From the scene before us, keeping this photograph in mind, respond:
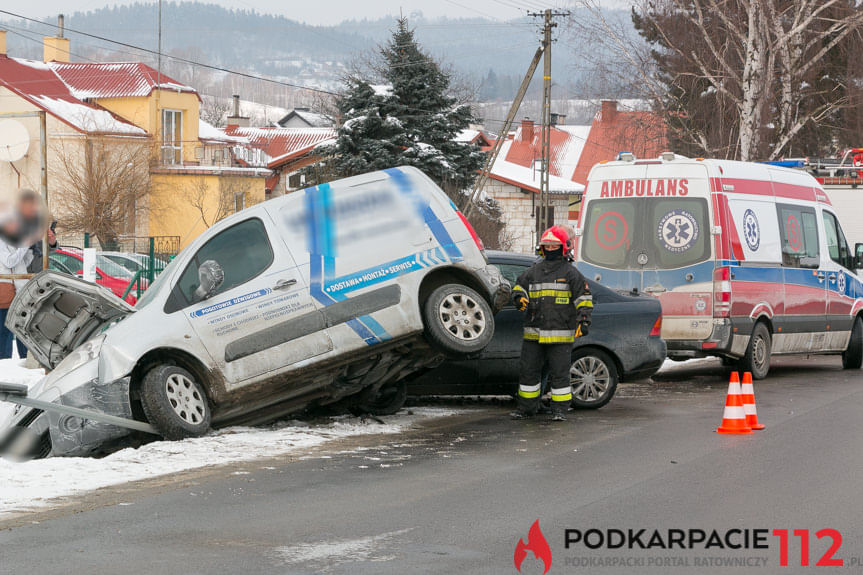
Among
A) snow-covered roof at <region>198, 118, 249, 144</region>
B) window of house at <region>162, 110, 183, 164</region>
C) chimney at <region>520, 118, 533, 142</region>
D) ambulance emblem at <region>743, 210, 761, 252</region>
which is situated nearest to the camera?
ambulance emblem at <region>743, 210, 761, 252</region>

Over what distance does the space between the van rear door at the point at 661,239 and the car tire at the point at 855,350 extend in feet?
13.5

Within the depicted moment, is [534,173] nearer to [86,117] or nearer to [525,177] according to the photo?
[525,177]

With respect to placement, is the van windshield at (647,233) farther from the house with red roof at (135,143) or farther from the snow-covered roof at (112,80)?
the snow-covered roof at (112,80)

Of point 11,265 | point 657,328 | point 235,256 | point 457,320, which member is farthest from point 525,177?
point 235,256

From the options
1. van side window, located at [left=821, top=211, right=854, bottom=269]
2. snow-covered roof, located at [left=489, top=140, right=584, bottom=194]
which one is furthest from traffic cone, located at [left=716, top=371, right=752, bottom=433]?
snow-covered roof, located at [left=489, top=140, right=584, bottom=194]

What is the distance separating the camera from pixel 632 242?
47.1ft

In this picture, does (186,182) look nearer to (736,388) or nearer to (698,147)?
(698,147)

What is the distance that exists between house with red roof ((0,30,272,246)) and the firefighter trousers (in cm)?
3094

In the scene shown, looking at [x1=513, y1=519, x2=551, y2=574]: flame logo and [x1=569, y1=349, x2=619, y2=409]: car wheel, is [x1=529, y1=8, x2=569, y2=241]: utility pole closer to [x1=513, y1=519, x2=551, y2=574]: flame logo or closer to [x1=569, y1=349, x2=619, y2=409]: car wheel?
[x1=569, y1=349, x2=619, y2=409]: car wheel

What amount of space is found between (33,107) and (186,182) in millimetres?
6381

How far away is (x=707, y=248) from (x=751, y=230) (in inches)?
37.3

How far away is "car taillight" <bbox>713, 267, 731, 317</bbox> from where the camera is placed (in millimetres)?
13930

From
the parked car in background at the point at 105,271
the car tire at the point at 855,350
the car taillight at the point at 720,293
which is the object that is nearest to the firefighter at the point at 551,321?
the car taillight at the point at 720,293

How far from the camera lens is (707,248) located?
45.6 feet
